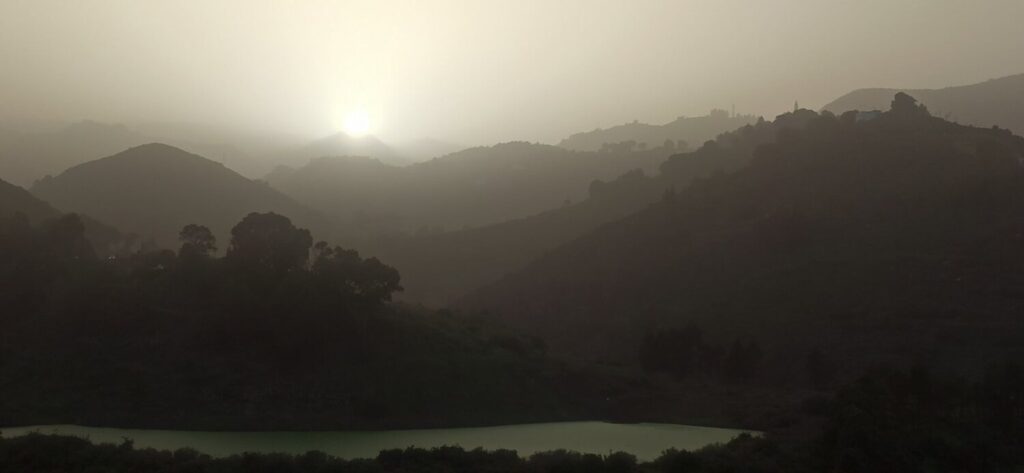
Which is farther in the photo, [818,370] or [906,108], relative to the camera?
[906,108]

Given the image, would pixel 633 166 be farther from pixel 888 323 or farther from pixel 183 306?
pixel 183 306

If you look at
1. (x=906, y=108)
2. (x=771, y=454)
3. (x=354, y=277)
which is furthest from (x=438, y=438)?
(x=906, y=108)

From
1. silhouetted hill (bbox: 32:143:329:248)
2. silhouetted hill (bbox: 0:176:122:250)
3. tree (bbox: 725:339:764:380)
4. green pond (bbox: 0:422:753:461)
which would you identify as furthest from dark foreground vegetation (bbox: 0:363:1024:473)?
silhouetted hill (bbox: 32:143:329:248)

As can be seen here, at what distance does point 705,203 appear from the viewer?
97.0 metres

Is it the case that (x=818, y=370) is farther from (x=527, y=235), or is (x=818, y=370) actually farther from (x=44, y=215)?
(x=44, y=215)

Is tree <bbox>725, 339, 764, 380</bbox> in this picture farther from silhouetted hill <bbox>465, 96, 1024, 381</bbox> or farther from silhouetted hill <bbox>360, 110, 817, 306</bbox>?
silhouetted hill <bbox>360, 110, 817, 306</bbox>

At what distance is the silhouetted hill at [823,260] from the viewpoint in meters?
61.8

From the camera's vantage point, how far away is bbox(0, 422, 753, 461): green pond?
3350 cm

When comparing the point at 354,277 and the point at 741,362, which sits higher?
the point at 354,277

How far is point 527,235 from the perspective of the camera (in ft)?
396

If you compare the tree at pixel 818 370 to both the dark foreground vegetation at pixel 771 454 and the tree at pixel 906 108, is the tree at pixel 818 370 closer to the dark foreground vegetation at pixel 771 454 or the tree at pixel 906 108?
the dark foreground vegetation at pixel 771 454

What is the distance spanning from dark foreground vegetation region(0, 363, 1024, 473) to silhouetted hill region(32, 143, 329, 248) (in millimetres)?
91521

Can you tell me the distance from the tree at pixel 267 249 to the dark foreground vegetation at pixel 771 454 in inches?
1046

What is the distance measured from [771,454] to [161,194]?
118139mm
